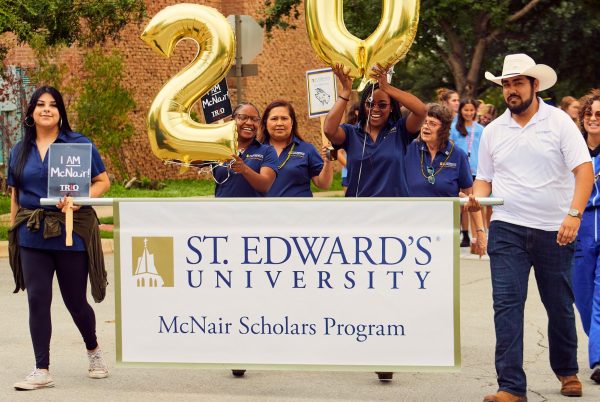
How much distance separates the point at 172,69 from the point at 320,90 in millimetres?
20287

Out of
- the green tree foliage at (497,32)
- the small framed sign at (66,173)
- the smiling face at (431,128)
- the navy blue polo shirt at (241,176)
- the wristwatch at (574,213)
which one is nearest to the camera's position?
the wristwatch at (574,213)

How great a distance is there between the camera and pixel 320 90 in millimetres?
12844

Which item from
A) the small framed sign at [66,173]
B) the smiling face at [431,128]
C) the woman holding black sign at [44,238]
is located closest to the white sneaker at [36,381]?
the woman holding black sign at [44,238]

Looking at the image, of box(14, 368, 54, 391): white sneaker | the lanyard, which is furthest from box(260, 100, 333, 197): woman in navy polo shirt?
the lanyard

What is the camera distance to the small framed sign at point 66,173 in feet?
23.5

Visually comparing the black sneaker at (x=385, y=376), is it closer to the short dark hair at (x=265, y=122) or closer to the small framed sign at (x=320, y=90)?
the short dark hair at (x=265, y=122)

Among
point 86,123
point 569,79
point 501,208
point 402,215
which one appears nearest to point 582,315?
point 501,208

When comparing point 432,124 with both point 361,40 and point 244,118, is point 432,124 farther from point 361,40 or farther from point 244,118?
point 361,40

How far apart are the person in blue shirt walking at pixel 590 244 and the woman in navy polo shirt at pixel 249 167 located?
6.72ft

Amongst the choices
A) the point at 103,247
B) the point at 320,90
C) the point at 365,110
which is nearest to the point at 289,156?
the point at 365,110

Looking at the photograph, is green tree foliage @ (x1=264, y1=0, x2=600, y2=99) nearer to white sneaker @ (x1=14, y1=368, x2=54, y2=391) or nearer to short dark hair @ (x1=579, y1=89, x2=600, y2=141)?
short dark hair @ (x1=579, y1=89, x2=600, y2=141)

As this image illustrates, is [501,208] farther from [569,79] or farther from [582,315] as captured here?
[569,79]

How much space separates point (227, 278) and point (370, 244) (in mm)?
825

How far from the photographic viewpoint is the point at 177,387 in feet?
25.1
